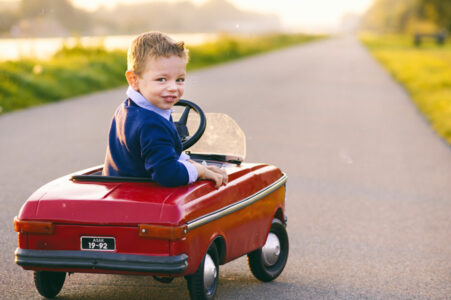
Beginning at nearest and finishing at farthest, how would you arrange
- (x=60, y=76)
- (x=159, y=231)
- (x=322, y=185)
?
(x=159, y=231)
(x=322, y=185)
(x=60, y=76)

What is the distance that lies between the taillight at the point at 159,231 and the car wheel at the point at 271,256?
112 centimetres

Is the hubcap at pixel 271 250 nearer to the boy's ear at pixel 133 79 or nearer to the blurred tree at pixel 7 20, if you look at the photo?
the boy's ear at pixel 133 79

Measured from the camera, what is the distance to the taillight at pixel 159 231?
11.1ft

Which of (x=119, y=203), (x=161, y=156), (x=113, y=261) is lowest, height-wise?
(x=113, y=261)

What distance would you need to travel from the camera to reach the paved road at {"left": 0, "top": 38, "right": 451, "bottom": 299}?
14.7ft

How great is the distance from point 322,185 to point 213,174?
4.15 meters

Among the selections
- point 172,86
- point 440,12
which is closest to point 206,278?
point 172,86

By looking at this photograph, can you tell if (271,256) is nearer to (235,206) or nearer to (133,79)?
(235,206)

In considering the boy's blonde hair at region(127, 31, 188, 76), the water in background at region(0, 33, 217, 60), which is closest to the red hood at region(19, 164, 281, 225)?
the boy's blonde hair at region(127, 31, 188, 76)

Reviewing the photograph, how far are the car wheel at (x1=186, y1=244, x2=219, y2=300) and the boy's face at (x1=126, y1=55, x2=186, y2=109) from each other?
784 mm

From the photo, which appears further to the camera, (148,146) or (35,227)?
(148,146)

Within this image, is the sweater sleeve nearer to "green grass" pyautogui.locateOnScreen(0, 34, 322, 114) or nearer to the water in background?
"green grass" pyautogui.locateOnScreen(0, 34, 322, 114)

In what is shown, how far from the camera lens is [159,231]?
134 inches

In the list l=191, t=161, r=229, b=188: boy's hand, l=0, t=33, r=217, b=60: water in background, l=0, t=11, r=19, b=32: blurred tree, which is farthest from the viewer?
l=0, t=11, r=19, b=32: blurred tree
